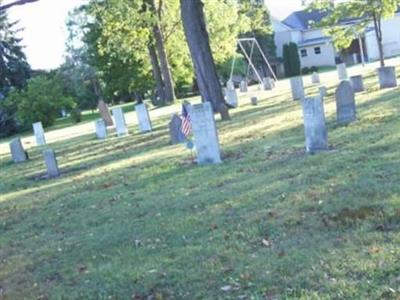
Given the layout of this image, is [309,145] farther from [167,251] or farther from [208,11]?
[208,11]

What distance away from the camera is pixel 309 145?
37.8 ft

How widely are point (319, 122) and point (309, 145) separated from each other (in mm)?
448

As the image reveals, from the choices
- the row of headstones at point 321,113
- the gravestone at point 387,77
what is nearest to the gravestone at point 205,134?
the row of headstones at point 321,113

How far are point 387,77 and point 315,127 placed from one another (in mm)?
12215

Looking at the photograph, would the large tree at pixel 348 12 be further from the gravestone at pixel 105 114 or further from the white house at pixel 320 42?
the white house at pixel 320 42

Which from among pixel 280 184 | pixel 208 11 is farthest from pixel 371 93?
pixel 208 11

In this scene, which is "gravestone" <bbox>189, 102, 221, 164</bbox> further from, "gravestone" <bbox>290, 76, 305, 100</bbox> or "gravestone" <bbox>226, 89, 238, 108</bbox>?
"gravestone" <bbox>226, 89, 238, 108</bbox>

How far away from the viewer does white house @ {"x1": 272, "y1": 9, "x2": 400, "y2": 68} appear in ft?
230

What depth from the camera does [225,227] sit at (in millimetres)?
7285

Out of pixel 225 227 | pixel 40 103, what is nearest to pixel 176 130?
pixel 225 227

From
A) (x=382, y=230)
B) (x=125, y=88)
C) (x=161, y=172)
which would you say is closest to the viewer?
(x=382, y=230)

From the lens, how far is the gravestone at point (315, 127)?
11.4 meters

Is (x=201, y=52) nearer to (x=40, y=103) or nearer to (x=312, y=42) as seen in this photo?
(x=40, y=103)

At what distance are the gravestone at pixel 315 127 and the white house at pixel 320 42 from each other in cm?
5811
